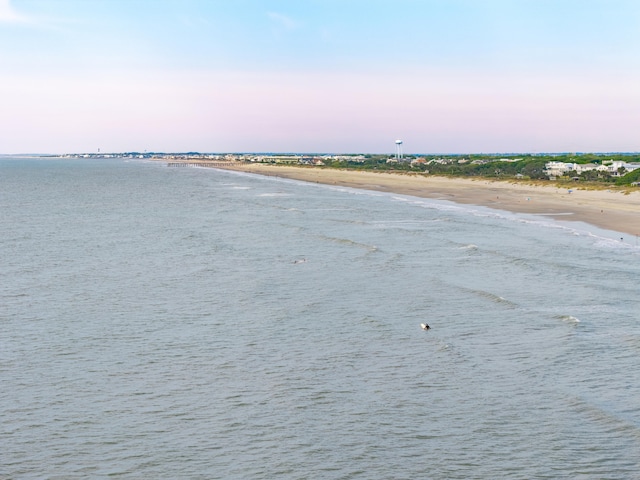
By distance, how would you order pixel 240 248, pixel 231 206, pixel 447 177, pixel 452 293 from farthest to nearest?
1. pixel 447 177
2. pixel 231 206
3. pixel 240 248
4. pixel 452 293

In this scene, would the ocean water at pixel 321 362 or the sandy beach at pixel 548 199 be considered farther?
the sandy beach at pixel 548 199

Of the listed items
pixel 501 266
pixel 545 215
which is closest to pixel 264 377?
pixel 501 266

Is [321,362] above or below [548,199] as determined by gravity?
below

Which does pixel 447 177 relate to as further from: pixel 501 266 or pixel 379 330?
pixel 379 330

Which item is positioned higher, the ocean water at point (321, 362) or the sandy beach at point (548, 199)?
the sandy beach at point (548, 199)

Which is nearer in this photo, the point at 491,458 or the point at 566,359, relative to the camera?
the point at 491,458

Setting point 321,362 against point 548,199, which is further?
point 548,199

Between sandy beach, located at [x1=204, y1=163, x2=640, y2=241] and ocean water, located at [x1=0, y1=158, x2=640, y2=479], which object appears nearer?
ocean water, located at [x1=0, y1=158, x2=640, y2=479]

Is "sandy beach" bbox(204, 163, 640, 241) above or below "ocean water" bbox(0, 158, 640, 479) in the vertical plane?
above
